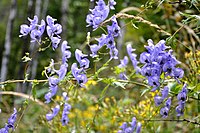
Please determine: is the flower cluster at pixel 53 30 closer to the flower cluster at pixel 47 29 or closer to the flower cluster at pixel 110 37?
the flower cluster at pixel 47 29

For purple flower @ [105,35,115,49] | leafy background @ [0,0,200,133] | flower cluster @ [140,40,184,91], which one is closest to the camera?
flower cluster @ [140,40,184,91]

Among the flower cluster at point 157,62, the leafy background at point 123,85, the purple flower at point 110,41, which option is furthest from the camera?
the leafy background at point 123,85

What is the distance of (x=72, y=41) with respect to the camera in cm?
1320

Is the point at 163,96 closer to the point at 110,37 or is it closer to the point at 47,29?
the point at 110,37

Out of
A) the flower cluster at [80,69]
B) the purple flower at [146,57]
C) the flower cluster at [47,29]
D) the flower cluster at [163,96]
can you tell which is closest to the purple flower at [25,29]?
the flower cluster at [47,29]

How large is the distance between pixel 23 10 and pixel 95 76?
12.7 metres

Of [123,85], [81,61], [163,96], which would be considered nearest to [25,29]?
[81,61]

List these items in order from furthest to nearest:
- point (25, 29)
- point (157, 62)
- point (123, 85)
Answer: point (123, 85), point (25, 29), point (157, 62)

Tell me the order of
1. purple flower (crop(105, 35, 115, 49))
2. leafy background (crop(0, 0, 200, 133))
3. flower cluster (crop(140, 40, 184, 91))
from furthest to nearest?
leafy background (crop(0, 0, 200, 133))
purple flower (crop(105, 35, 115, 49))
flower cluster (crop(140, 40, 184, 91))

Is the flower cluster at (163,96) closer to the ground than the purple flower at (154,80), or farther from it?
closer to the ground

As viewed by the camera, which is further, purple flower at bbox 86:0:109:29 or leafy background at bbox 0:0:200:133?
leafy background at bbox 0:0:200:133

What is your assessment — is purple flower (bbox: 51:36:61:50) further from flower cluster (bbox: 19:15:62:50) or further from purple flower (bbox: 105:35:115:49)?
purple flower (bbox: 105:35:115:49)

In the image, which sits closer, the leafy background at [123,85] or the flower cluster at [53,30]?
the flower cluster at [53,30]

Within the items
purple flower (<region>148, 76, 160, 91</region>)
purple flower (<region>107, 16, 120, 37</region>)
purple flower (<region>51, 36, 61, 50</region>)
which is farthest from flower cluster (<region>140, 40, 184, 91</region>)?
purple flower (<region>51, 36, 61, 50</region>)
